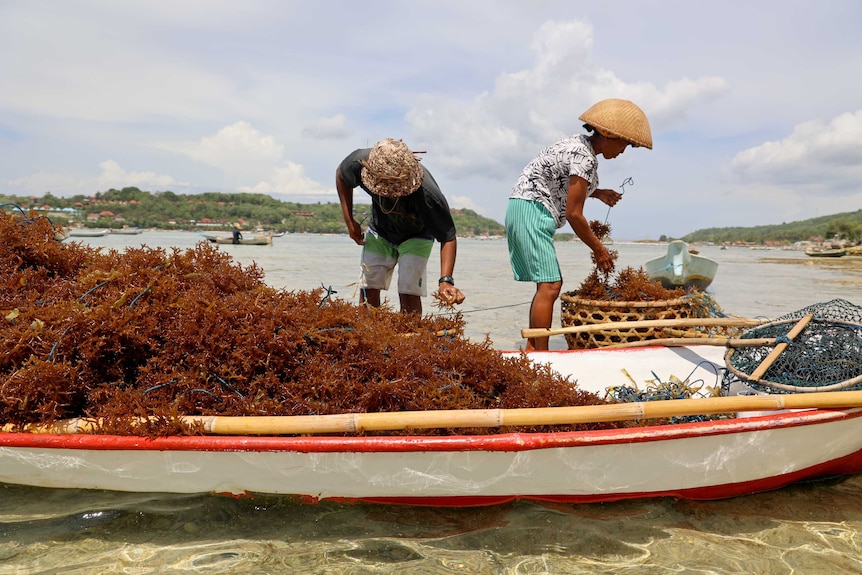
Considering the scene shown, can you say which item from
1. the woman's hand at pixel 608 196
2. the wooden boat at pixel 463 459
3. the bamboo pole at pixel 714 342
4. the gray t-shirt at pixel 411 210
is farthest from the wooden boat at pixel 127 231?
the wooden boat at pixel 463 459

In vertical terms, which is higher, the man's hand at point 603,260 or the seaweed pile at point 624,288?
the man's hand at point 603,260

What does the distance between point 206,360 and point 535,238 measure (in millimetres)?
3147

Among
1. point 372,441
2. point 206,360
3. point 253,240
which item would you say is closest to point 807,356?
point 372,441

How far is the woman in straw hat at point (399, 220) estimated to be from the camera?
13.8ft

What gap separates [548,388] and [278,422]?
4.70 ft

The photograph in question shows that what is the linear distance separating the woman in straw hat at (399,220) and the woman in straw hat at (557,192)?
0.79m

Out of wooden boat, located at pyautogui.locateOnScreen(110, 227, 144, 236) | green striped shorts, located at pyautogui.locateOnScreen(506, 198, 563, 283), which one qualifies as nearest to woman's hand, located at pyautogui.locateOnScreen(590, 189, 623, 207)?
green striped shorts, located at pyautogui.locateOnScreen(506, 198, 563, 283)

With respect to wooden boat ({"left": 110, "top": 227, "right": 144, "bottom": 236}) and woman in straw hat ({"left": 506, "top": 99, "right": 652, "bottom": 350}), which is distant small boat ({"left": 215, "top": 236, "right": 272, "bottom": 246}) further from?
wooden boat ({"left": 110, "top": 227, "right": 144, "bottom": 236})

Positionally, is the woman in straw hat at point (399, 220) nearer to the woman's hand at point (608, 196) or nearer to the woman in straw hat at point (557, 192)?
the woman in straw hat at point (557, 192)

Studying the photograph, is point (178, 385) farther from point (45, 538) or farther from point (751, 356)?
point (751, 356)

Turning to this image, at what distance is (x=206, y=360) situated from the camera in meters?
2.76

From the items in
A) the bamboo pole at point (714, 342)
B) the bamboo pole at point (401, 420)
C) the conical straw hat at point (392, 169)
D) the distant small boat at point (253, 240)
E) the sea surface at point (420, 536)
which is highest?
the distant small boat at point (253, 240)

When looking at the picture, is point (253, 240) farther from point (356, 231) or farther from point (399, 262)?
point (399, 262)

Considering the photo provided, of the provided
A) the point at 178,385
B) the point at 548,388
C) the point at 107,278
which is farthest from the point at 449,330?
the point at 107,278
